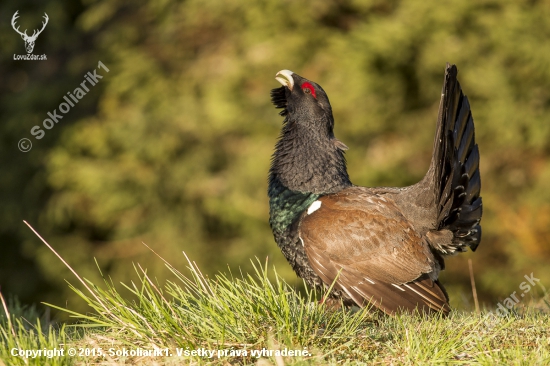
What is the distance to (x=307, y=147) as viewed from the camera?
4.30m

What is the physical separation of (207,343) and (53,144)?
29.9 ft

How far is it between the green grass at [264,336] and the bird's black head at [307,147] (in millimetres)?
1241

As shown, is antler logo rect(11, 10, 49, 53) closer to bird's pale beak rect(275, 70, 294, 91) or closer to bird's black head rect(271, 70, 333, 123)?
bird's pale beak rect(275, 70, 294, 91)

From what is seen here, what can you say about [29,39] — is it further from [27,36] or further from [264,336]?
[264,336]

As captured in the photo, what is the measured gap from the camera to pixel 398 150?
1033 centimetres

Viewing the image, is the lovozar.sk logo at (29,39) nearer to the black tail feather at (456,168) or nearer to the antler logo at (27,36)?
the antler logo at (27,36)

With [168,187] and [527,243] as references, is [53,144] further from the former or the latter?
[527,243]

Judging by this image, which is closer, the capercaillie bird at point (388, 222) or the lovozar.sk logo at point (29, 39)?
the capercaillie bird at point (388, 222)

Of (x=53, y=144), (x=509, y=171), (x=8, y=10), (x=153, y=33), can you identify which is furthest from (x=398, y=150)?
(x=8, y=10)

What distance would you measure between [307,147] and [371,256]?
918 millimetres

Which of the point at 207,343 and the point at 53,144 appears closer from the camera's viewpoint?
the point at 207,343

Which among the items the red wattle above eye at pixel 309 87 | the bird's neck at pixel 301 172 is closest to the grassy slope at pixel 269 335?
the bird's neck at pixel 301 172

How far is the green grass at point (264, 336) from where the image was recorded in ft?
8.77

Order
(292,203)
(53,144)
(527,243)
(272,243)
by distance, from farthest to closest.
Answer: (53,144), (272,243), (527,243), (292,203)
